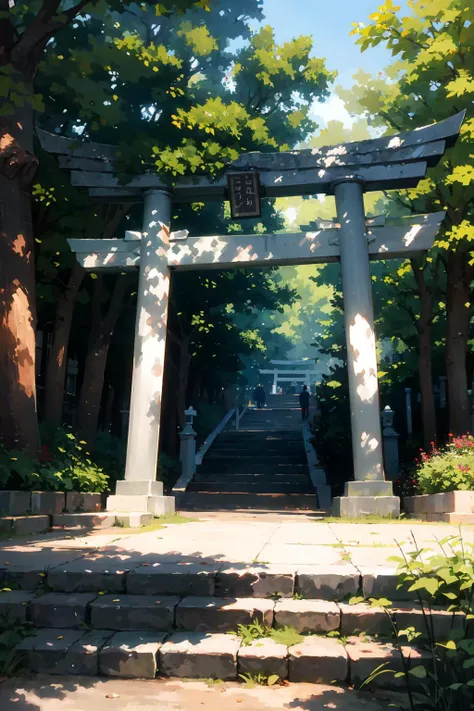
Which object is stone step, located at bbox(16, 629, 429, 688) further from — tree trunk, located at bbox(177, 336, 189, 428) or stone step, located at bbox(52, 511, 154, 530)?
tree trunk, located at bbox(177, 336, 189, 428)

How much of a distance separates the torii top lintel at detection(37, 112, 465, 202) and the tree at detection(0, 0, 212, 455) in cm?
319

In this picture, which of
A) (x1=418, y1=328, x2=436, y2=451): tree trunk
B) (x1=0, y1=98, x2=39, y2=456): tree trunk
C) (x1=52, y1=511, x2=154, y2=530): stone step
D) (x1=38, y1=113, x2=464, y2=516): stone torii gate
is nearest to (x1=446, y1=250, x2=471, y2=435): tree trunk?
(x1=418, y1=328, x2=436, y2=451): tree trunk

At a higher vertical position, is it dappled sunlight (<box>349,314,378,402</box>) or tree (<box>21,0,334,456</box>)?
tree (<box>21,0,334,456</box>)

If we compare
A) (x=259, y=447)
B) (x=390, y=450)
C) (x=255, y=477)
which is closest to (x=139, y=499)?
(x=255, y=477)

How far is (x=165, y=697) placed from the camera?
364cm

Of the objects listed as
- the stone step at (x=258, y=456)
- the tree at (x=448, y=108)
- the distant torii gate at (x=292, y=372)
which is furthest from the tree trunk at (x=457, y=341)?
the distant torii gate at (x=292, y=372)

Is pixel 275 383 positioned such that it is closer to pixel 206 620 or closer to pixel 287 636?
pixel 206 620

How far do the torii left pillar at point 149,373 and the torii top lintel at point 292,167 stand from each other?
74 centimetres

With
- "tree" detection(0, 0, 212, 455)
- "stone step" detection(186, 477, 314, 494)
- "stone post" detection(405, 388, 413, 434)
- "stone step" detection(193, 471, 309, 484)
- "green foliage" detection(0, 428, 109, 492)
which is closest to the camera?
"green foliage" detection(0, 428, 109, 492)

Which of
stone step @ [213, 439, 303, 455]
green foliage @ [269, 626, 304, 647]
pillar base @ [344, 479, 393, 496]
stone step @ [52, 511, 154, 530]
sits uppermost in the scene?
stone step @ [213, 439, 303, 455]

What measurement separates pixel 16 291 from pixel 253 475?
11.6 m

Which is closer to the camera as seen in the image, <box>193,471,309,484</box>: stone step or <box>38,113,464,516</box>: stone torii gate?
<box>38,113,464,516</box>: stone torii gate

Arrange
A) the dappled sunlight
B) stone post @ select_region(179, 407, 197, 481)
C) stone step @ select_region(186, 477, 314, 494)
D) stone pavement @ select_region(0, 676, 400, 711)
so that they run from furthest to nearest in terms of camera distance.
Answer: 1. stone post @ select_region(179, 407, 197, 481)
2. stone step @ select_region(186, 477, 314, 494)
3. the dappled sunlight
4. stone pavement @ select_region(0, 676, 400, 711)

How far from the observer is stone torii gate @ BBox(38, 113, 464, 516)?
1127 cm
